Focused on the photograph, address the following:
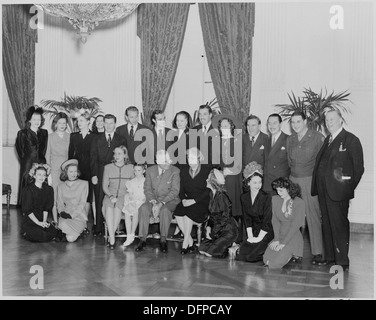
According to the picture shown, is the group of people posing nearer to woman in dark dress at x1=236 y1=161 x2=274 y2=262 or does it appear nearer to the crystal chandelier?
woman in dark dress at x1=236 y1=161 x2=274 y2=262

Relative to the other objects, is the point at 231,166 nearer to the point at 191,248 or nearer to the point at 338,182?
the point at 191,248

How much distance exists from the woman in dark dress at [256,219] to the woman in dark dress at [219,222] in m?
0.16

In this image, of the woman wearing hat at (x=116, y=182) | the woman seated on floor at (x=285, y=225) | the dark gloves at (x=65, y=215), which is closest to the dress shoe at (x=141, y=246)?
the woman wearing hat at (x=116, y=182)

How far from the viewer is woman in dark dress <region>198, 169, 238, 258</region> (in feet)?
13.5

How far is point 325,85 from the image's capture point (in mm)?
5438

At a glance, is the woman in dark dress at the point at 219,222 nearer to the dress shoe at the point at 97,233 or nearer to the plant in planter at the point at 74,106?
the dress shoe at the point at 97,233

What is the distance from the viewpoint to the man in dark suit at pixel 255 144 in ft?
14.6

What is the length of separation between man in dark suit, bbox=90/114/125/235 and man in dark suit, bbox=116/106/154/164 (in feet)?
0.46

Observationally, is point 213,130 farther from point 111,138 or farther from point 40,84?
point 40,84

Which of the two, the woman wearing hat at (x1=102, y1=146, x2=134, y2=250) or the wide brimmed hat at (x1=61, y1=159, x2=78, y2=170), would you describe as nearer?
the woman wearing hat at (x1=102, y1=146, x2=134, y2=250)

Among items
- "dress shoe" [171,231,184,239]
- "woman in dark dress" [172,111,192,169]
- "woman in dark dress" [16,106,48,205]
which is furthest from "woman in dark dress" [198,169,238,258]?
"woman in dark dress" [16,106,48,205]

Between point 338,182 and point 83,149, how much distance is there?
2738 millimetres

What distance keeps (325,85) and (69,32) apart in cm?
357

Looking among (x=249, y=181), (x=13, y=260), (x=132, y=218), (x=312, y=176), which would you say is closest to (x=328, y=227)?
(x=312, y=176)
